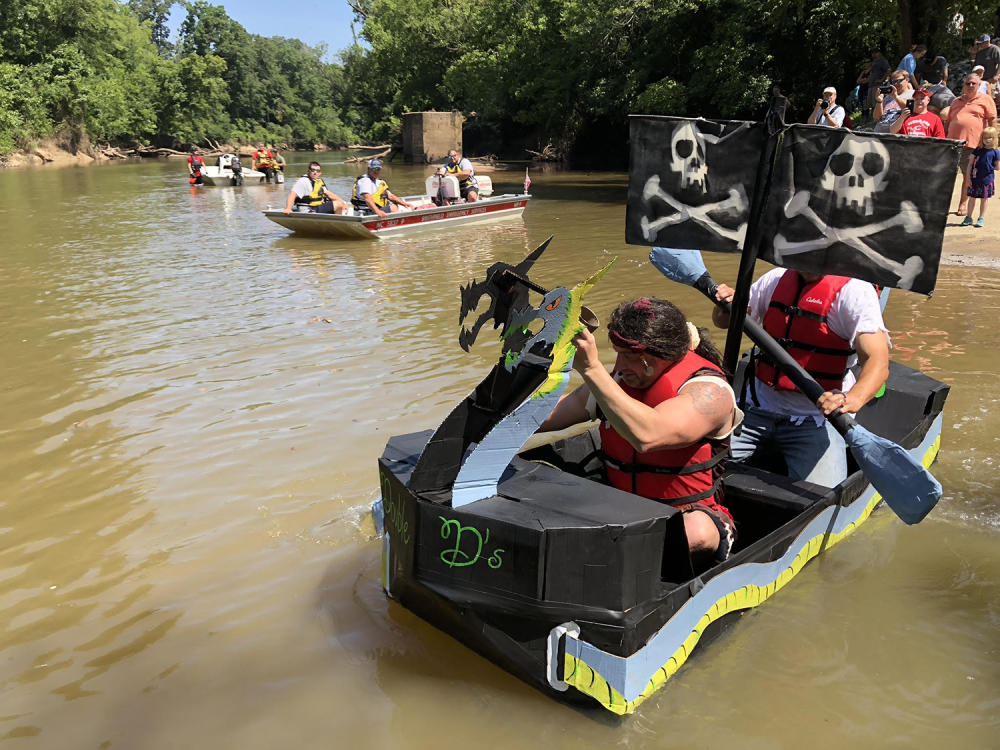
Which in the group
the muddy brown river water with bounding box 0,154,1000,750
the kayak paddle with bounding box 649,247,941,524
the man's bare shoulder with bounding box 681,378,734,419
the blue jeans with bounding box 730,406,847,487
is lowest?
the muddy brown river water with bounding box 0,154,1000,750

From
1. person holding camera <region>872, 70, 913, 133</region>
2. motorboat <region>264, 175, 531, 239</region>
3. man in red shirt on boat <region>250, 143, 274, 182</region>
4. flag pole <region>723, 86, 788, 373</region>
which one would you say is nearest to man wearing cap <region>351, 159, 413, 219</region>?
motorboat <region>264, 175, 531, 239</region>

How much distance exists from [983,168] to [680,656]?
37.0 ft

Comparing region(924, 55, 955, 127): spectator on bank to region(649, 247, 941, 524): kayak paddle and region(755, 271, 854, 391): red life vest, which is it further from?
region(649, 247, 941, 524): kayak paddle

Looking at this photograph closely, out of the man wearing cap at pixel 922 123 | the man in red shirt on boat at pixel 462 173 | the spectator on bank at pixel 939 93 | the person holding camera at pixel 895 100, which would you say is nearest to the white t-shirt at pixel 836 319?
the man wearing cap at pixel 922 123

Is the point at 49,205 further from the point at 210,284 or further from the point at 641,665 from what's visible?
the point at 641,665

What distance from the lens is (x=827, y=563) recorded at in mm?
4078

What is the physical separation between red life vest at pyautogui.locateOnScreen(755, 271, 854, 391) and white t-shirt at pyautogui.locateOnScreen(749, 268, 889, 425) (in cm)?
4

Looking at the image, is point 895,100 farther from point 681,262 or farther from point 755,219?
point 755,219

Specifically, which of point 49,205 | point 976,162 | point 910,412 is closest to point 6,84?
point 49,205

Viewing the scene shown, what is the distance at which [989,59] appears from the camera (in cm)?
1375

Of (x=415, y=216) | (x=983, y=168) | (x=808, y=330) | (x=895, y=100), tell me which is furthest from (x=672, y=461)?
(x=415, y=216)

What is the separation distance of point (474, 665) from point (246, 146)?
7247 cm

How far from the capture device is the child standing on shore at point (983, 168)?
1116 cm

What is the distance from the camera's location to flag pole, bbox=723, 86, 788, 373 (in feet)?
12.5
